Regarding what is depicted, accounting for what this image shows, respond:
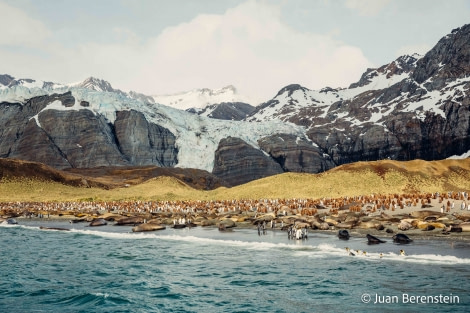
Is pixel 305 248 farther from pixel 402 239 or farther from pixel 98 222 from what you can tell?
pixel 98 222

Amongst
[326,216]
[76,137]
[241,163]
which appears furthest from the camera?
[241,163]

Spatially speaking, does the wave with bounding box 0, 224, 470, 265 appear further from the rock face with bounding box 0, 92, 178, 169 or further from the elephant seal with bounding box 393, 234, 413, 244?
the rock face with bounding box 0, 92, 178, 169

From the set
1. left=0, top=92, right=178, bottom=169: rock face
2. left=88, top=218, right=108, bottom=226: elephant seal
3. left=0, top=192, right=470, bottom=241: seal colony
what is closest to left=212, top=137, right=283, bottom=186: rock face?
left=0, top=92, right=178, bottom=169: rock face

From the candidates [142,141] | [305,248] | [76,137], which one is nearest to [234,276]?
[305,248]

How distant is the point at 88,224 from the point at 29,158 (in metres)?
129

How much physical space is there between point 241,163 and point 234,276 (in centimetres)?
16090

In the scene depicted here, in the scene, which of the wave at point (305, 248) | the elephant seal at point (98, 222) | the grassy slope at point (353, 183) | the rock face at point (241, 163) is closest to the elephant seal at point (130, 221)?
the elephant seal at point (98, 222)

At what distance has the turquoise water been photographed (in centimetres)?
1997

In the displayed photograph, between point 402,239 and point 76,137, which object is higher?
point 76,137

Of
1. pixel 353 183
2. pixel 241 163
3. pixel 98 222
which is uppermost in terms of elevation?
pixel 241 163

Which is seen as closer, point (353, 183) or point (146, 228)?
point (146, 228)

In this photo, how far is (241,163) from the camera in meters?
186

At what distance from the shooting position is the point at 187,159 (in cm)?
19675

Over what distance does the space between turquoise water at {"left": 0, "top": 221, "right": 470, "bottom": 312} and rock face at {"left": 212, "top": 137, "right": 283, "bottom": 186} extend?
5647 inches
